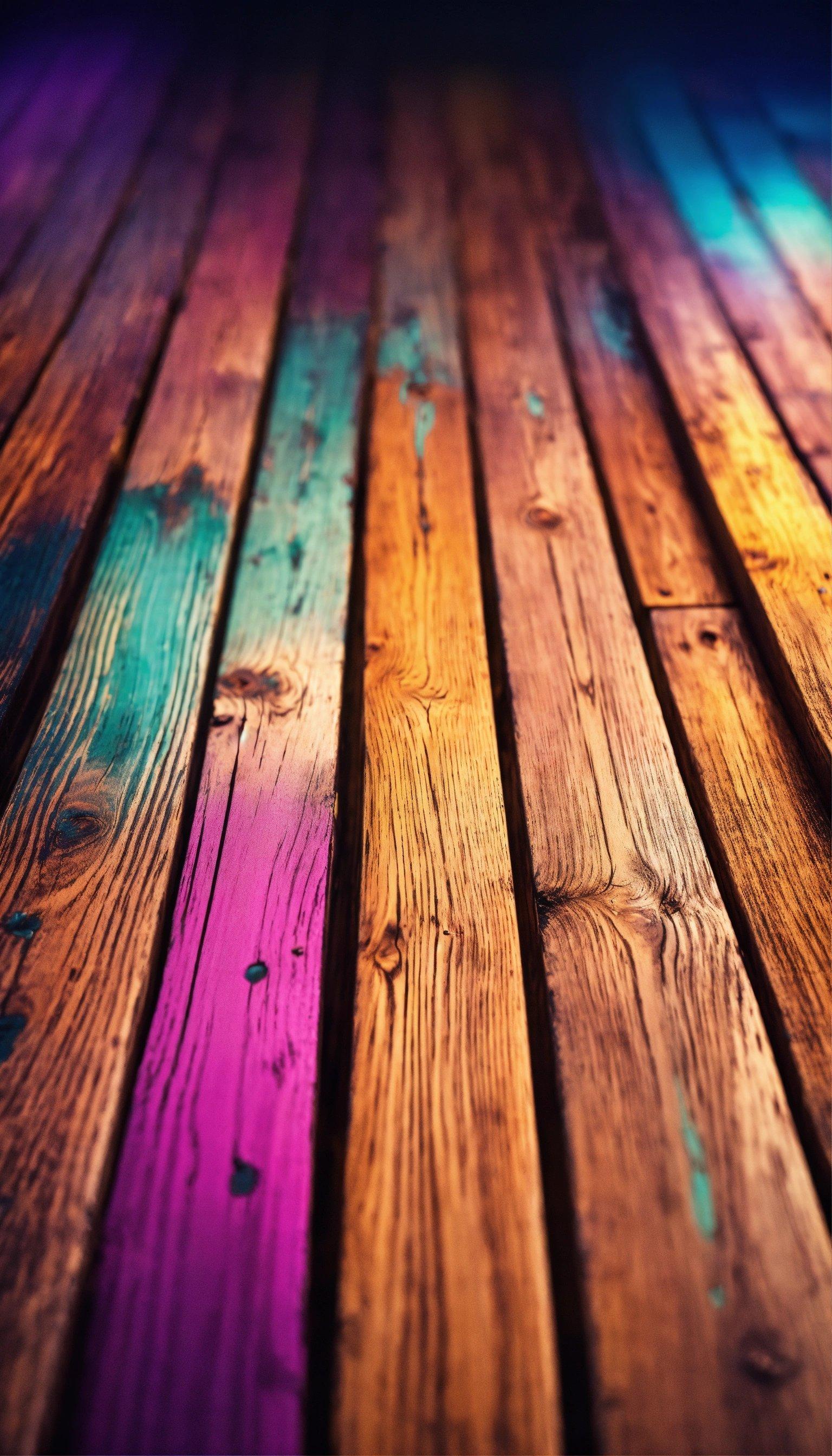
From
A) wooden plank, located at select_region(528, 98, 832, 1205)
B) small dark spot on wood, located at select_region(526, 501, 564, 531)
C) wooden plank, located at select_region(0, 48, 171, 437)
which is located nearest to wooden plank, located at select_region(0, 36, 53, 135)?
wooden plank, located at select_region(0, 48, 171, 437)

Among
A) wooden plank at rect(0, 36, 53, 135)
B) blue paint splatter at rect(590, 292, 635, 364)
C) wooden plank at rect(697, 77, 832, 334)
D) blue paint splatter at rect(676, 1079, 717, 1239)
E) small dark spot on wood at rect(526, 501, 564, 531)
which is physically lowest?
blue paint splatter at rect(676, 1079, 717, 1239)

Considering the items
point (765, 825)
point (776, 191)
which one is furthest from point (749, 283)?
point (765, 825)

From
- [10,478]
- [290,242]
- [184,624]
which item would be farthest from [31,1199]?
[290,242]

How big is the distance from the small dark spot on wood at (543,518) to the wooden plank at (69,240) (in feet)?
3.32

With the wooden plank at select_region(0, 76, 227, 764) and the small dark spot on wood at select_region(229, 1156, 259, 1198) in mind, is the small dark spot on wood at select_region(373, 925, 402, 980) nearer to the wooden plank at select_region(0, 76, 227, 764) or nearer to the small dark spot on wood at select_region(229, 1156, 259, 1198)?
the small dark spot on wood at select_region(229, 1156, 259, 1198)

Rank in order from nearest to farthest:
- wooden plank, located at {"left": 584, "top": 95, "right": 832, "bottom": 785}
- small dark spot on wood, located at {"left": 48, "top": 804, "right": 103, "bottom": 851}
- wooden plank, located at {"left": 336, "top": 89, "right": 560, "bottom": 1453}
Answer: wooden plank, located at {"left": 336, "top": 89, "right": 560, "bottom": 1453} < small dark spot on wood, located at {"left": 48, "top": 804, "right": 103, "bottom": 851} < wooden plank, located at {"left": 584, "top": 95, "right": 832, "bottom": 785}

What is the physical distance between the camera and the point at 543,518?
1.38 metres

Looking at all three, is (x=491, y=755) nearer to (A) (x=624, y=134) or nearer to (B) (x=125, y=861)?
(B) (x=125, y=861)

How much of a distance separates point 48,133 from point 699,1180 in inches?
A: 119

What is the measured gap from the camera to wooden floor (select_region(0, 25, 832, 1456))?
67 centimetres

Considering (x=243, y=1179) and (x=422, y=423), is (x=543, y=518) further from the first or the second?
(x=243, y=1179)

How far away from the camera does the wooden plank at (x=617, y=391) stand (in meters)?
1.33

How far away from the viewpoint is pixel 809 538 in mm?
1321

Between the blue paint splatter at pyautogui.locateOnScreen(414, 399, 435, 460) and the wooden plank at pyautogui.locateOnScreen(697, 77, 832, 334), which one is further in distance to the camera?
the wooden plank at pyautogui.locateOnScreen(697, 77, 832, 334)
